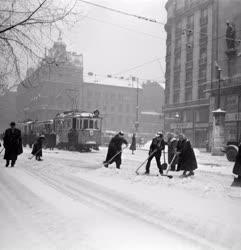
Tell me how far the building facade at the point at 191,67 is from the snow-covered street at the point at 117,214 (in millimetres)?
33535

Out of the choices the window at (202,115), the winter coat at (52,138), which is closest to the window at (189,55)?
the window at (202,115)

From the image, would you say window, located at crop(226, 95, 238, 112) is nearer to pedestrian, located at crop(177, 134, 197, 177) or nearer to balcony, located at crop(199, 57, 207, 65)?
balcony, located at crop(199, 57, 207, 65)

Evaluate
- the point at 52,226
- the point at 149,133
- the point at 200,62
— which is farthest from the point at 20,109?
the point at 52,226

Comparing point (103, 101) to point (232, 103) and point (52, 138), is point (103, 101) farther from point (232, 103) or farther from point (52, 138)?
point (52, 138)

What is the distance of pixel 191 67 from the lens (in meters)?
53.2

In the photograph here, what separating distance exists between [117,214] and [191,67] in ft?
158

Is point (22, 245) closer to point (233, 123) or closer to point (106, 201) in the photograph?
point (106, 201)

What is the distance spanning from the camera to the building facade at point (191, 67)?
48.7 m

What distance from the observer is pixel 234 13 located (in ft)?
121

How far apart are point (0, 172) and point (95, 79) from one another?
85.1m

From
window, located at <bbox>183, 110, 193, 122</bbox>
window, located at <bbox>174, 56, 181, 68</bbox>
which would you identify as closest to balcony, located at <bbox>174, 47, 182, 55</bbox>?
window, located at <bbox>174, 56, 181, 68</bbox>

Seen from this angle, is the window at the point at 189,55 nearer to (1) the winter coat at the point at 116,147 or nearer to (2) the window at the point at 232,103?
(2) the window at the point at 232,103

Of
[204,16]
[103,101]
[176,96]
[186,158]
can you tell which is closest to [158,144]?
[186,158]

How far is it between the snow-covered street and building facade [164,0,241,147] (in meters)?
33.5
